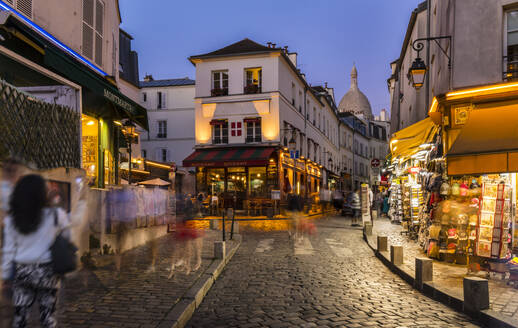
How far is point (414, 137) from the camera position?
1202cm

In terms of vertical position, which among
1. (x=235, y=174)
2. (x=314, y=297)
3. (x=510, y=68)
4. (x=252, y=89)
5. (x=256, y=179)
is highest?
(x=252, y=89)

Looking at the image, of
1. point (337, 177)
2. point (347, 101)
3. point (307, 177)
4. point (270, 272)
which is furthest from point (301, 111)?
point (347, 101)

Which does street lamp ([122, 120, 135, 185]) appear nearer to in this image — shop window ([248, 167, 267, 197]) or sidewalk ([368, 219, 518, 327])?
sidewalk ([368, 219, 518, 327])

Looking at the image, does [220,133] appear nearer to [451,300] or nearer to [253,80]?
[253,80]

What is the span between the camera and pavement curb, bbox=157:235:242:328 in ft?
14.9

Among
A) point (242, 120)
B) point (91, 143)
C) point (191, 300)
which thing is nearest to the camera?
point (191, 300)

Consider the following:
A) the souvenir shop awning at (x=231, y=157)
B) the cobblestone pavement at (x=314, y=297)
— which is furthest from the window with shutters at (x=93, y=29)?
the souvenir shop awning at (x=231, y=157)

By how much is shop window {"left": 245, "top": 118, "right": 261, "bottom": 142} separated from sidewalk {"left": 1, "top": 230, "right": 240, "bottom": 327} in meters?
20.0

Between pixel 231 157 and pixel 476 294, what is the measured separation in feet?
72.3

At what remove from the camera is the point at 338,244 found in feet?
39.4

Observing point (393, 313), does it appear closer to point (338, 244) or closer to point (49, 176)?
point (49, 176)

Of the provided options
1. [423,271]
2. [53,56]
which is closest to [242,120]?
[53,56]

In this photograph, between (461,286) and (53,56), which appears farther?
(53,56)

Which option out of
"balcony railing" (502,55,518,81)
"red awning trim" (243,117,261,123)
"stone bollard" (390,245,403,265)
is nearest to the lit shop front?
"red awning trim" (243,117,261,123)
